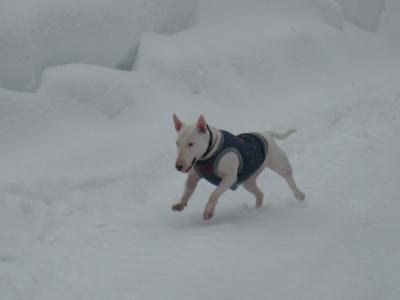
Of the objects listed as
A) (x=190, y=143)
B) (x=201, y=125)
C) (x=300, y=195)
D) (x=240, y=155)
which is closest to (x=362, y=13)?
(x=300, y=195)

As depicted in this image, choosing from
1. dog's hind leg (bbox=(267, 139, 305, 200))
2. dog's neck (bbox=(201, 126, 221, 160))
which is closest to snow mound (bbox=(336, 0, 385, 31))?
dog's hind leg (bbox=(267, 139, 305, 200))

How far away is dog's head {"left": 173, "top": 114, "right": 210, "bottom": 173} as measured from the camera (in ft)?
15.7

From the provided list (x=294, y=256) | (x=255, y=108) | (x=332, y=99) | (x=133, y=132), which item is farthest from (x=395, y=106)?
(x=294, y=256)

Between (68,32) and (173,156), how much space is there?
3.30 meters

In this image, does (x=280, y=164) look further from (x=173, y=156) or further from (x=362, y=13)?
(x=362, y=13)

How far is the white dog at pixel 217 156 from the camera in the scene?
15.9ft

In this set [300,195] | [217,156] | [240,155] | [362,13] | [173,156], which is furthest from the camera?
[362,13]

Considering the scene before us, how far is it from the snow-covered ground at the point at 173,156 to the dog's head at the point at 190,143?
0.68 meters

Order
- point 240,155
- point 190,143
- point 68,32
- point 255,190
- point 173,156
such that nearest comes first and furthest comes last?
point 190,143 < point 240,155 < point 255,190 < point 173,156 < point 68,32

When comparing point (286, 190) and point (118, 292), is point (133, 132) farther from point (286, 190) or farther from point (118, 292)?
point (118, 292)

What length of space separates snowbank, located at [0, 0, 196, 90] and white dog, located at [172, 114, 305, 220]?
4.22 meters

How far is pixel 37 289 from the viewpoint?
146 inches

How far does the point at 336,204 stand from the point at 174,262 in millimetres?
2441

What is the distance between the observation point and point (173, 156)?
741 centimetres
